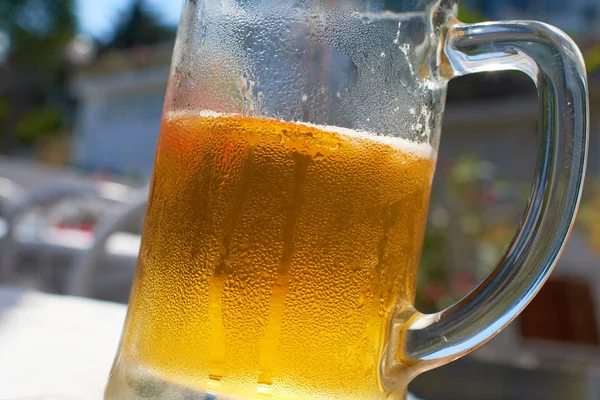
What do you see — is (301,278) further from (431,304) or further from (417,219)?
(431,304)

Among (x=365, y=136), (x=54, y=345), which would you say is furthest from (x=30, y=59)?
(x=365, y=136)

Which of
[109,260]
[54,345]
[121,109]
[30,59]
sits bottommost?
[121,109]

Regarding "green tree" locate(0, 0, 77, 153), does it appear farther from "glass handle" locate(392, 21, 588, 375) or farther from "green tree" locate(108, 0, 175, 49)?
"glass handle" locate(392, 21, 588, 375)

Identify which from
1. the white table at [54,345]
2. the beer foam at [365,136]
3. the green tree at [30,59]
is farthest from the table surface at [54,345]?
→ the green tree at [30,59]

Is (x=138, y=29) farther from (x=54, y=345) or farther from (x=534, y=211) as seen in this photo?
(x=534, y=211)

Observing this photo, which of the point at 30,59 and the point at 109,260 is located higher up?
the point at 30,59

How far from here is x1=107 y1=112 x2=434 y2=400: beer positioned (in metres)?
0.40

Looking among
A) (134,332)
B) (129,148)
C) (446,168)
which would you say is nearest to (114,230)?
(134,332)

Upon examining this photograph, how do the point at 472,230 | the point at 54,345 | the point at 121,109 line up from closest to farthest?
the point at 54,345 < the point at 472,230 < the point at 121,109

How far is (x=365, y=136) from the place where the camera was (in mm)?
434

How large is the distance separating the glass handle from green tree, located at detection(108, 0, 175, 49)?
95.0ft

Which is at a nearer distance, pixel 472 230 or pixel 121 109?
pixel 472 230

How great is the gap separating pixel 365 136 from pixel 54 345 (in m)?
0.36

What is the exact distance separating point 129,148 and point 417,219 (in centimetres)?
1553
